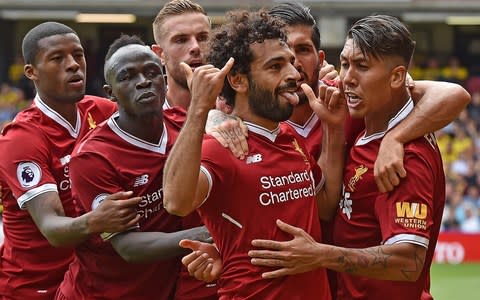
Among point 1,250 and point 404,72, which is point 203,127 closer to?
point 404,72

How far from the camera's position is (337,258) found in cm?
537

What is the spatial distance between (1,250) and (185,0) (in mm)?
2229

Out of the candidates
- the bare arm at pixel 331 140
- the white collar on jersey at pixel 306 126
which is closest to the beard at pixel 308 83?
the white collar on jersey at pixel 306 126

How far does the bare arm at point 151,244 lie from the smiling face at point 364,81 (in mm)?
1110

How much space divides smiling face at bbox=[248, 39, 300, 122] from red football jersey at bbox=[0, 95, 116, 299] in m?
1.65

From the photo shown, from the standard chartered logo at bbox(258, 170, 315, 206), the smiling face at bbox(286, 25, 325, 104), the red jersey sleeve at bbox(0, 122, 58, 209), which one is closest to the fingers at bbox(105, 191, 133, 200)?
the red jersey sleeve at bbox(0, 122, 58, 209)

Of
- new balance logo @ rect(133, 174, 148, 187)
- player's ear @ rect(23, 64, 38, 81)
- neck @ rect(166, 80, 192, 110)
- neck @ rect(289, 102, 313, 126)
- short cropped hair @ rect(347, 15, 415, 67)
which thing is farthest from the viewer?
Result: neck @ rect(166, 80, 192, 110)

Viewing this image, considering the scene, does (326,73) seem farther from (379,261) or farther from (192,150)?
(192,150)

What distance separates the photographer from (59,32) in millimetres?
6918

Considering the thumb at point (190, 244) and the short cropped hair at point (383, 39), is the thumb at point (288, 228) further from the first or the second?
the short cropped hair at point (383, 39)

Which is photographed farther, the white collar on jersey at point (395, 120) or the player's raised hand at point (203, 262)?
the white collar on jersey at point (395, 120)

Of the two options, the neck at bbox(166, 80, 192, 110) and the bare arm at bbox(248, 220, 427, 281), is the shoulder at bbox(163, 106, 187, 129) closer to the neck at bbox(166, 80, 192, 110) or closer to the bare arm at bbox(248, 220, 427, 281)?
the neck at bbox(166, 80, 192, 110)

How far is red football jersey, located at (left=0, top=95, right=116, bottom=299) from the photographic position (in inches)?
259

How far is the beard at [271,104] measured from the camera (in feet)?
18.1
